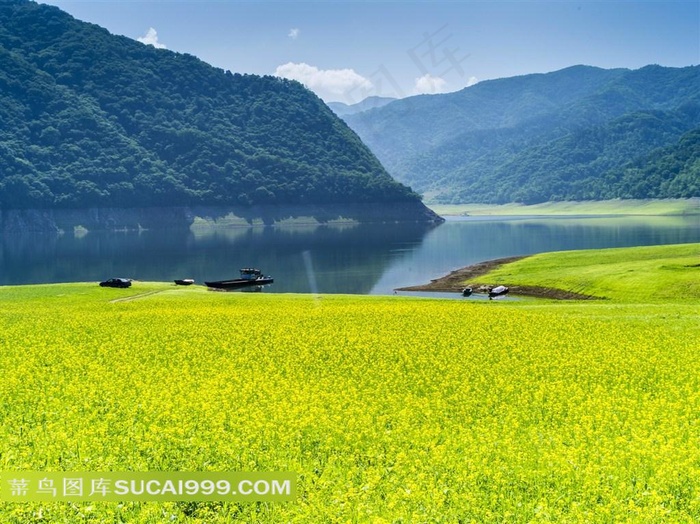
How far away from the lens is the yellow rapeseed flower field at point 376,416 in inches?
516

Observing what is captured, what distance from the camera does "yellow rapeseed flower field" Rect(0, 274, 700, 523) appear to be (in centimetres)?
1310

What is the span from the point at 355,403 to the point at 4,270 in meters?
114

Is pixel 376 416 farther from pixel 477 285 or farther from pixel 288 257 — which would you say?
pixel 288 257

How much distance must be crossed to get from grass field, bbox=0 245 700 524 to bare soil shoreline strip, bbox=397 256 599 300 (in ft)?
114

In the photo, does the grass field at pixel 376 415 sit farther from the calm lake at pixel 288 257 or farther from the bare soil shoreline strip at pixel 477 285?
the calm lake at pixel 288 257

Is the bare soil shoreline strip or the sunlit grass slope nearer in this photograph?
the sunlit grass slope

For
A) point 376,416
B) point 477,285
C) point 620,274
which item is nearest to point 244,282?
point 477,285

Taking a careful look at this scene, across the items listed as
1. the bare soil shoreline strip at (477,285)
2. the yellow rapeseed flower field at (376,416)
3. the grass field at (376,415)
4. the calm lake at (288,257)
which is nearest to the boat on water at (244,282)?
the calm lake at (288,257)

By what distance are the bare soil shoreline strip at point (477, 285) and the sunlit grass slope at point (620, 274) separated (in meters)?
1.25

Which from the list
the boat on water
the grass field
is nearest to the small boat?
the boat on water

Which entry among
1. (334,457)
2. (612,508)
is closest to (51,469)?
(334,457)

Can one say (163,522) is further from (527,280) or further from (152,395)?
(527,280)

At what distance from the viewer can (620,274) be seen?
71312 mm

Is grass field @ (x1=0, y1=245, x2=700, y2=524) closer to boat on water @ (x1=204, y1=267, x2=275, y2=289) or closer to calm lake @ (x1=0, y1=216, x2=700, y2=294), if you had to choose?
boat on water @ (x1=204, y1=267, x2=275, y2=289)
